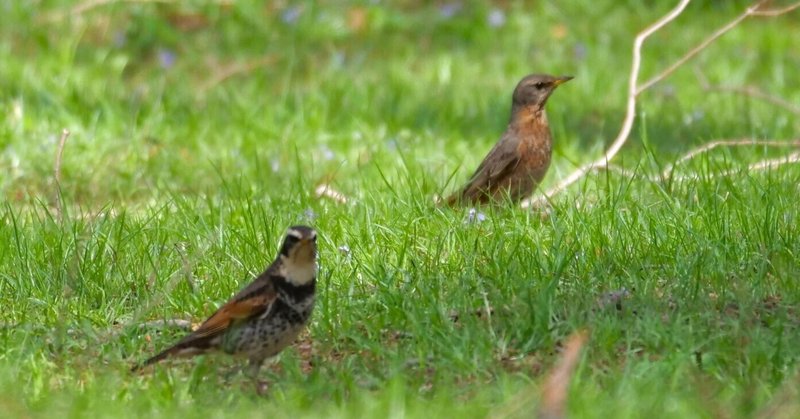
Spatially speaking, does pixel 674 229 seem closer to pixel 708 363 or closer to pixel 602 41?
pixel 708 363

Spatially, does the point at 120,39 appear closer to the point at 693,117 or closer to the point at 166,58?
the point at 166,58

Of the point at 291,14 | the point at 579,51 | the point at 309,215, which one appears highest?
the point at 291,14

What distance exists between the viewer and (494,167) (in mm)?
7395

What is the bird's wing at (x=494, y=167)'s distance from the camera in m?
7.30

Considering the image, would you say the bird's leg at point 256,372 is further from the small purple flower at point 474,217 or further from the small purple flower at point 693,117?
the small purple flower at point 693,117

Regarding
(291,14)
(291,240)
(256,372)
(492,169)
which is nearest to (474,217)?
(492,169)

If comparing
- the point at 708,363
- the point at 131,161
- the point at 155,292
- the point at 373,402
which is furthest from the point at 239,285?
the point at 131,161

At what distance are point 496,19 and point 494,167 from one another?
5.30m

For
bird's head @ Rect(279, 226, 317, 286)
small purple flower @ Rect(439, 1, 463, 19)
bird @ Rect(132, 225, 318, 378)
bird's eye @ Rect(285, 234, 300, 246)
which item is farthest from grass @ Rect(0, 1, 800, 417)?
small purple flower @ Rect(439, 1, 463, 19)

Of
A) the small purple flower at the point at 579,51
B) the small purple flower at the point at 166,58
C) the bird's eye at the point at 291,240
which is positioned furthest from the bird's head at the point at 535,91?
the small purple flower at the point at 166,58

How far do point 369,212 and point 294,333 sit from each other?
1846mm

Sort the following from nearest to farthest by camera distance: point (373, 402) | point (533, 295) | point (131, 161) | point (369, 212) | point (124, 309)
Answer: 1. point (373, 402)
2. point (533, 295)
3. point (124, 309)
4. point (369, 212)
5. point (131, 161)

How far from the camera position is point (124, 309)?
227 inches

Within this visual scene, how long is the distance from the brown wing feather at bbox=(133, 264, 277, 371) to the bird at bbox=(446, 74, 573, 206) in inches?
89.2
